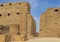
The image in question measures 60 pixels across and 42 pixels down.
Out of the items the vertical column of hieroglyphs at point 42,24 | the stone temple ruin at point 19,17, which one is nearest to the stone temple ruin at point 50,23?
the vertical column of hieroglyphs at point 42,24

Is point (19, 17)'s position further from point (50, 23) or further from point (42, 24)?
point (50, 23)

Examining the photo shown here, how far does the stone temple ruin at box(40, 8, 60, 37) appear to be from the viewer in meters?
18.5

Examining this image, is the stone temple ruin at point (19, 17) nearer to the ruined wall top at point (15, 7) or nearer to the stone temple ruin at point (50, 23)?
the ruined wall top at point (15, 7)

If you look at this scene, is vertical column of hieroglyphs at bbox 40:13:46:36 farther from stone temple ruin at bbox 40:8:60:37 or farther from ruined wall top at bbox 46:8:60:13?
ruined wall top at bbox 46:8:60:13

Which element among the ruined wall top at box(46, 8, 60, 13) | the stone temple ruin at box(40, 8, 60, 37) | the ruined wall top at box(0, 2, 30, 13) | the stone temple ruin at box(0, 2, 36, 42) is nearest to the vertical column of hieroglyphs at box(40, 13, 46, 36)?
the stone temple ruin at box(40, 8, 60, 37)

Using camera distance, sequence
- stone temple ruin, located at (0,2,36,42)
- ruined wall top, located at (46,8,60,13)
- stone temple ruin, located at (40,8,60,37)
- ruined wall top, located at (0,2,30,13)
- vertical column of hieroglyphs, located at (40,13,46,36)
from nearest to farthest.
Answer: stone temple ruin, located at (40,8,60,37)
vertical column of hieroglyphs, located at (40,13,46,36)
ruined wall top, located at (46,8,60,13)
stone temple ruin, located at (0,2,36,42)
ruined wall top, located at (0,2,30,13)

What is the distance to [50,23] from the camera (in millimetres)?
18922

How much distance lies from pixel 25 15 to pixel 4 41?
13271mm

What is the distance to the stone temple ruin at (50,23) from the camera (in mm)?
18484

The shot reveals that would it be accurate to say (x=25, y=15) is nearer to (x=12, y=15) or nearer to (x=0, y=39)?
(x=12, y=15)

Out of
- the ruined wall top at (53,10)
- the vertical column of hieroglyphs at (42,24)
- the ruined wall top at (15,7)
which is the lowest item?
the vertical column of hieroglyphs at (42,24)

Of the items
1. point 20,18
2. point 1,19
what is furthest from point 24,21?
point 1,19

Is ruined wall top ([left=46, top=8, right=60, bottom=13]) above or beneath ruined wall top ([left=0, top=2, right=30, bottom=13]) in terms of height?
beneath

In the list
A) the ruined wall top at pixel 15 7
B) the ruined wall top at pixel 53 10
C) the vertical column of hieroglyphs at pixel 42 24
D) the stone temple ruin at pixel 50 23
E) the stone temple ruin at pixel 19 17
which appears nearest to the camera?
the stone temple ruin at pixel 50 23
